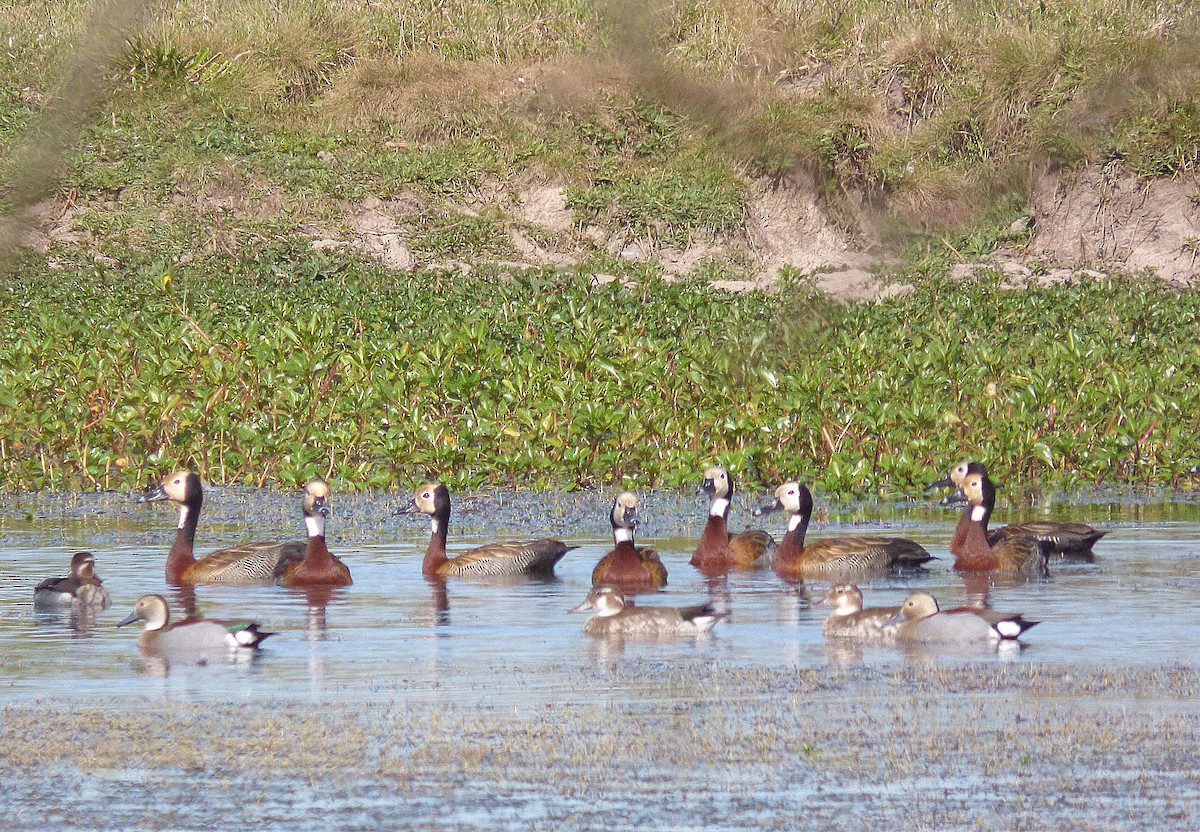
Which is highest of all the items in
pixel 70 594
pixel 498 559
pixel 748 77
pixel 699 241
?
pixel 699 241

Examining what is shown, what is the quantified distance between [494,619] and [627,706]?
2772mm

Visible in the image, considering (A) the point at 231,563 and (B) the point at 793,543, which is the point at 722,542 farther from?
(A) the point at 231,563

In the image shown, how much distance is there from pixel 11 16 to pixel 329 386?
1448 cm

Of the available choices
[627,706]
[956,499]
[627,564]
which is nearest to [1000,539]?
[956,499]

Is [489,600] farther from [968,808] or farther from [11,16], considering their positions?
[11,16]

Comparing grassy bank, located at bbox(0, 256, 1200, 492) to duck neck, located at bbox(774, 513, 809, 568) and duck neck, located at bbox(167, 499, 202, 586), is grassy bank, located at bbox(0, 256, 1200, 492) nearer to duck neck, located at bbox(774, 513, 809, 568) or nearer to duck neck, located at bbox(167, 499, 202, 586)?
duck neck, located at bbox(774, 513, 809, 568)

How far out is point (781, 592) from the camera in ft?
36.8

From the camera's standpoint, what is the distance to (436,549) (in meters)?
11.9

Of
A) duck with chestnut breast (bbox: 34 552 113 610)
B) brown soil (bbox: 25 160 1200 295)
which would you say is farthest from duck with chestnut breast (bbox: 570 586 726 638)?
brown soil (bbox: 25 160 1200 295)

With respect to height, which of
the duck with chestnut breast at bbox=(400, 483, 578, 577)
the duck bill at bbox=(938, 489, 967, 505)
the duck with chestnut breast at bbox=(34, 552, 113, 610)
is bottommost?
the duck with chestnut breast at bbox=(34, 552, 113, 610)

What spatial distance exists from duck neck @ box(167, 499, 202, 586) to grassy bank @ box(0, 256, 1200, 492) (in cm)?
348

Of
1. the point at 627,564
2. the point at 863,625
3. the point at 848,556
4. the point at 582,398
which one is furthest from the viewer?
the point at 582,398

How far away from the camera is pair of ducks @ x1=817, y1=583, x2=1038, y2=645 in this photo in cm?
880

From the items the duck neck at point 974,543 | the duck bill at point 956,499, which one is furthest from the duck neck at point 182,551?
the duck bill at point 956,499
